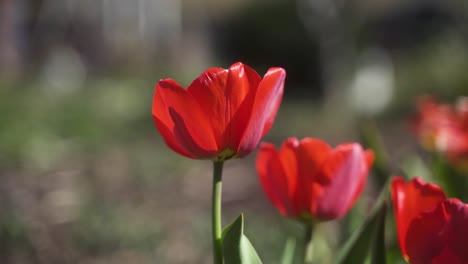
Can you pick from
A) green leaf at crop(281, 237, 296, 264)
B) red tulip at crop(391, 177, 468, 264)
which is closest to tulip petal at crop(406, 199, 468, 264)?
red tulip at crop(391, 177, 468, 264)

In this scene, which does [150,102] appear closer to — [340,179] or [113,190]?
[113,190]

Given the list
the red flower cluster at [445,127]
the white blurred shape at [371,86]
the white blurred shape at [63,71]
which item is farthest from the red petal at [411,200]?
the white blurred shape at [371,86]

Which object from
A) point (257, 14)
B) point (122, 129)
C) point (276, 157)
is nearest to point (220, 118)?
point (276, 157)

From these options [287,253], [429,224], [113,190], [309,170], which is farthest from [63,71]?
→ [429,224]

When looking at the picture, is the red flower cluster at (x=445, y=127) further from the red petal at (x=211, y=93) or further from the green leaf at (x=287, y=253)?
the red petal at (x=211, y=93)

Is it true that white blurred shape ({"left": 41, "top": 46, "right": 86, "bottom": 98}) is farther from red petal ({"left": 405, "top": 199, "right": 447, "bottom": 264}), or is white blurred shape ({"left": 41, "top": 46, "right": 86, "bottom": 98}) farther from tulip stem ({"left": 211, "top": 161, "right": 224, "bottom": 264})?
red petal ({"left": 405, "top": 199, "right": 447, "bottom": 264})

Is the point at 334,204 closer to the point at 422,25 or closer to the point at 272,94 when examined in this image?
the point at 272,94
